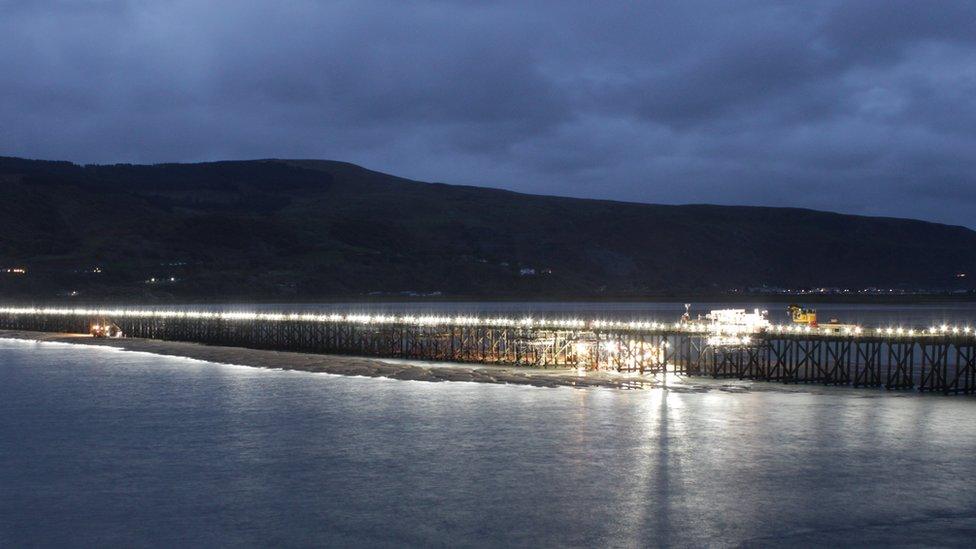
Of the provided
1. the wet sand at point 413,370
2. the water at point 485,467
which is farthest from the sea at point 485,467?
the wet sand at point 413,370

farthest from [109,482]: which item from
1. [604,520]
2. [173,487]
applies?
[604,520]

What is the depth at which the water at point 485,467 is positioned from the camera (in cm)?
2797

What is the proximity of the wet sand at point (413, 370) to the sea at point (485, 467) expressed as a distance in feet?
15.4

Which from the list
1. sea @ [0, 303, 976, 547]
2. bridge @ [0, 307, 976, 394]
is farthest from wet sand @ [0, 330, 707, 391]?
sea @ [0, 303, 976, 547]

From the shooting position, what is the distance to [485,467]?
120ft

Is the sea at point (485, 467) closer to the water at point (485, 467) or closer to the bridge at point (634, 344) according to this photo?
the water at point (485, 467)

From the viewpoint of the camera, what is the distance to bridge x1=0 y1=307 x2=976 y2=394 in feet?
211

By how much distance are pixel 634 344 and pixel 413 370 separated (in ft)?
65.9

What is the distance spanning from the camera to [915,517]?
29359mm

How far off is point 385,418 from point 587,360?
102 ft

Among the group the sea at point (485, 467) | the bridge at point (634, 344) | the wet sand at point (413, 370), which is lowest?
the sea at point (485, 467)

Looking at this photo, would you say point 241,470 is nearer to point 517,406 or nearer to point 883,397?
point 517,406

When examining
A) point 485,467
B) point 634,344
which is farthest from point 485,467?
point 634,344

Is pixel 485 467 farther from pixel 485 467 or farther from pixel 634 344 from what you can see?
pixel 634 344
